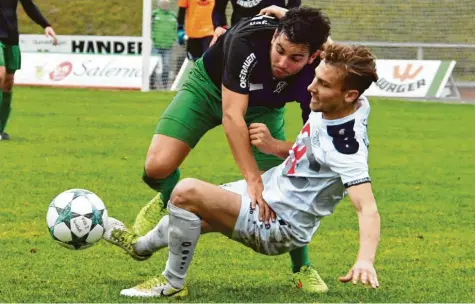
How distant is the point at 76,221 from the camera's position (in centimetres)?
565

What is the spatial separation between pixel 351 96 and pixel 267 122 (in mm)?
1476

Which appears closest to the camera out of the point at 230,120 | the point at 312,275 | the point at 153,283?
the point at 153,283

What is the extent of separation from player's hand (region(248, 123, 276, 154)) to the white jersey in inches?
4.9

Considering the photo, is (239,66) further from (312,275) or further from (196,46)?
(196,46)

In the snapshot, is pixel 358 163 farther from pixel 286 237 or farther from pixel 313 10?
pixel 313 10

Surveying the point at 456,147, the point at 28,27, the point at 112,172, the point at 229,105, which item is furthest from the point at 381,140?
the point at 28,27

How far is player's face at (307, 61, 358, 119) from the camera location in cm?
486

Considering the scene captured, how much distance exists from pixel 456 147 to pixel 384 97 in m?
8.72

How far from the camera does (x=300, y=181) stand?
5.19 metres

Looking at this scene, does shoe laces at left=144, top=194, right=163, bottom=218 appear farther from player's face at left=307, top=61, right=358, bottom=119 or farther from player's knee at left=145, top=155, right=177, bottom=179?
player's face at left=307, top=61, right=358, bottom=119

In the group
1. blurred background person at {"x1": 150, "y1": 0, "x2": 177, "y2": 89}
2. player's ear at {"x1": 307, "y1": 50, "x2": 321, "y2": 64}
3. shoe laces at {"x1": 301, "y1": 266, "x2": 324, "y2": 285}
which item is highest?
player's ear at {"x1": 307, "y1": 50, "x2": 321, "y2": 64}

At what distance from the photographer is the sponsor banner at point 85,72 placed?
22594 mm

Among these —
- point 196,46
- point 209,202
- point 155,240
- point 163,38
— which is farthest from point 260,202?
point 163,38

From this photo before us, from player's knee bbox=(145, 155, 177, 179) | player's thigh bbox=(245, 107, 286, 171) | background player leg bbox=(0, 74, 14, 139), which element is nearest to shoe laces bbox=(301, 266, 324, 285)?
player's thigh bbox=(245, 107, 286, 171)
